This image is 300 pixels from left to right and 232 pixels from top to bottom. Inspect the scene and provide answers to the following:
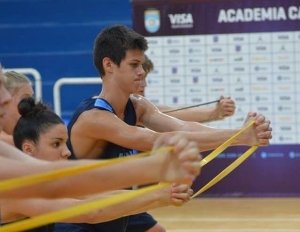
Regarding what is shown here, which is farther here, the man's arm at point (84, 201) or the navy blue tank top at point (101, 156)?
the navy blue tank top at point (101, 156)

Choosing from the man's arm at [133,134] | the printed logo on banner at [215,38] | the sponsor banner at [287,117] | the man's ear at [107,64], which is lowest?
the sponsor banner at [287,117]

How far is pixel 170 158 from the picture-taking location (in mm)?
2701

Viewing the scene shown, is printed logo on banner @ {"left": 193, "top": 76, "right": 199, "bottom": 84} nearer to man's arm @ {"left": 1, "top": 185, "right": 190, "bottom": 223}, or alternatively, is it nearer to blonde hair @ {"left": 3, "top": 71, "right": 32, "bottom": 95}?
blonde hair @ {"left": 3, "top": 71, "right": 32, "bottom": 95}

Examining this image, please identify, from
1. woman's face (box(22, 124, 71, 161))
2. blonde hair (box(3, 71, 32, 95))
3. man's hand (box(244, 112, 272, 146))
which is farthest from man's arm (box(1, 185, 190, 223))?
blonde hair (box(3, 71, 32, 95))

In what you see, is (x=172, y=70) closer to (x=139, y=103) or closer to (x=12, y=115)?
(x=139, y=103)

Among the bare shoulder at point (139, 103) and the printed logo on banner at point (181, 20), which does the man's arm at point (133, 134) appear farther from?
the printed logo on banner at point (181, 20)

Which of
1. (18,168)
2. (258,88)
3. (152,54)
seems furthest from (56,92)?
(18,168)

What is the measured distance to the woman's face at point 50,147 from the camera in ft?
13.3

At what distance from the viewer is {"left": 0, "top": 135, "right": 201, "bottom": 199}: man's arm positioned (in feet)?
8.82

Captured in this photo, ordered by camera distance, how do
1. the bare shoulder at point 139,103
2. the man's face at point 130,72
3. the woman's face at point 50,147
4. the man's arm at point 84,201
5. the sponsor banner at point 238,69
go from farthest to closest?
the sponsor banner at point 238,69, the bare shoulder at point 139,103, the man's face at point 130,72, the woman's face at point 50,147, the man's arm at point 84,201

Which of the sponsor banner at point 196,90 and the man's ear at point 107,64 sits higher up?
the man's ear at point 107,64

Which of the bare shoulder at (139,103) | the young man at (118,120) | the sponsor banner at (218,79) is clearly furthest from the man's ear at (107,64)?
the sponsor banner at (218,79)

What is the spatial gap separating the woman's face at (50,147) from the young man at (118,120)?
635mm

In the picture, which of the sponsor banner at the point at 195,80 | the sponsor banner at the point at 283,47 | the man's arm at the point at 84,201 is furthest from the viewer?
the sponsor banner at the point at 195,80
